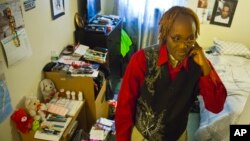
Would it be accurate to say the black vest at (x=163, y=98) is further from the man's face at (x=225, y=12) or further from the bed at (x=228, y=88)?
the man's face at (x=225, y=12)

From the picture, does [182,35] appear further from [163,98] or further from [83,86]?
[83,86]

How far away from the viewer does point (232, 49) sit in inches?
112

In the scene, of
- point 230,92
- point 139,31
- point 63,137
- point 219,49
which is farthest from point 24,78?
point 219,49

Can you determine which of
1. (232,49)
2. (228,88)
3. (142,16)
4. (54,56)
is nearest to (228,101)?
(228,88)

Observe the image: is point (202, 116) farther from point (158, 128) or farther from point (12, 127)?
point (12, 127)

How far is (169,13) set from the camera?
0.92 m

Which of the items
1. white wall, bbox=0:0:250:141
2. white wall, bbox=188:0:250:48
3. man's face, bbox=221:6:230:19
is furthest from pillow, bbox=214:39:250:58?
white wall, bbox=0:0:250:141

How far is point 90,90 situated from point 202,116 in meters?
1.09

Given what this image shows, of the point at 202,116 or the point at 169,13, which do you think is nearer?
the point at 169,13

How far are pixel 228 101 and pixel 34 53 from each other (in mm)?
1709

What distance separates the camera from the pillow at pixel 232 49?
282 cm

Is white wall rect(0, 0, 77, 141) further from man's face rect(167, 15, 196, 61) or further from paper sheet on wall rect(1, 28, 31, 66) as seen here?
man's face rect(167, 15, 196, 61)

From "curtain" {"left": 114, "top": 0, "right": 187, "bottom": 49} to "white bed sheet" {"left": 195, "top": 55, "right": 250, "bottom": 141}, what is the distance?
100cm

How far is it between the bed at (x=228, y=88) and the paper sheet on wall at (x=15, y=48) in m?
1.47
